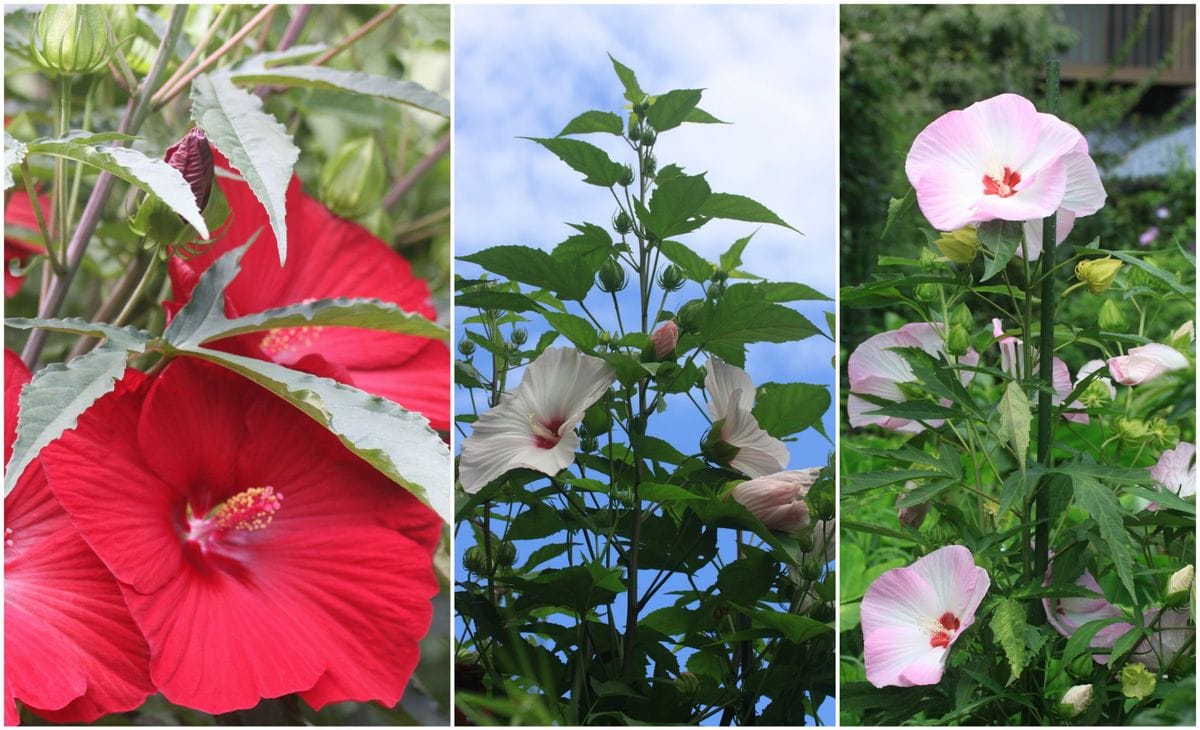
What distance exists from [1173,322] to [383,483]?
131 cm

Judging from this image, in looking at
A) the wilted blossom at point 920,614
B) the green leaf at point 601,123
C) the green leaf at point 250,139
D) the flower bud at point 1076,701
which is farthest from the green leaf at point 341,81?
the flower bud at point 1076,701

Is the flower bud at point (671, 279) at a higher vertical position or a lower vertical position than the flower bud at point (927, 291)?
higher

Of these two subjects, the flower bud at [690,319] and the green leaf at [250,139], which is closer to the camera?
the green leaf at [250,139]

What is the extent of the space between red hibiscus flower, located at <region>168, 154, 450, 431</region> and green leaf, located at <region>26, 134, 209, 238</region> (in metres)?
0.13

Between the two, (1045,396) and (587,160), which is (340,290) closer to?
(587,160)

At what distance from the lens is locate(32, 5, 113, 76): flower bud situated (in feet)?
1.89

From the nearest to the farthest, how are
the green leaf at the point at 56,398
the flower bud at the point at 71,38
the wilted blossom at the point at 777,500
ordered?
the green leaf at the point at 56,398
the flower bud at the point at 71,38
the wilted blossom at the point at 777,500

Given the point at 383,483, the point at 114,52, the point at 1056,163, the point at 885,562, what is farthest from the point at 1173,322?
the point at 114,52

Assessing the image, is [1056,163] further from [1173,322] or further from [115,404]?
[1173,322]

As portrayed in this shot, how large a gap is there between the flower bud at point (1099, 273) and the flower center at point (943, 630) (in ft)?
0.65

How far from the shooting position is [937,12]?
9.34 feet

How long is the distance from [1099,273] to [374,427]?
1.32 feet

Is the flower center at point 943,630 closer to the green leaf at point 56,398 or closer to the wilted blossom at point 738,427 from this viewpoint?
the wilted blossom at point 738,427

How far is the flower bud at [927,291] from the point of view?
0.70 m
